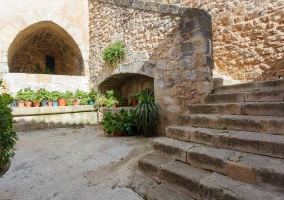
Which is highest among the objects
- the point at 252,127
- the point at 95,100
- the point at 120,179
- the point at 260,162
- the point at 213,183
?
the point at 95,100

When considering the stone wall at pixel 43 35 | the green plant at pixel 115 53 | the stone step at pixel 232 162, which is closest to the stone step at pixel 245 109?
the stone step at pixel 232 162

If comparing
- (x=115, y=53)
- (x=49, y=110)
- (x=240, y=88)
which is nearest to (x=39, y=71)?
(x=49, y=110)

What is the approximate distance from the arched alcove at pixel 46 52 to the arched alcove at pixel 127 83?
3.98 feet

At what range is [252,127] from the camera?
194 centimetres

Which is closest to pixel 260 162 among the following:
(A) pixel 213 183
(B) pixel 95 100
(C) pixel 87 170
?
(A) pixel 213 183

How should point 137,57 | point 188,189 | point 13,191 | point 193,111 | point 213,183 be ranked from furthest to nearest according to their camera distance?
point 137,57 < point 193,111 < point 13,191 < point 188,189 < point 213,183

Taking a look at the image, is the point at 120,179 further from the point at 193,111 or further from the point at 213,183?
the point at 193,111

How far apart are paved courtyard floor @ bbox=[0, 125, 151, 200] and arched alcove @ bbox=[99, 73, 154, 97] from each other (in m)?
2.30

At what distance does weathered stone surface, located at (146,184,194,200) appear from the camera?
154 cm

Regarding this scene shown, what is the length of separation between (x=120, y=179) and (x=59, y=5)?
19.7ft

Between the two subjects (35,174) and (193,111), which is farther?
(193,111)

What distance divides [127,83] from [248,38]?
3.64m

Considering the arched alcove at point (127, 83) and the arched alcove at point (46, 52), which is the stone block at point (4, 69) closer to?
the arched alcove at point (46, 52)

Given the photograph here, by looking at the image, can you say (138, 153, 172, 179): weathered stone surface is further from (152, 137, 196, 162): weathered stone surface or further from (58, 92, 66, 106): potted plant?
(58, 92, 66, 106): potted plant
